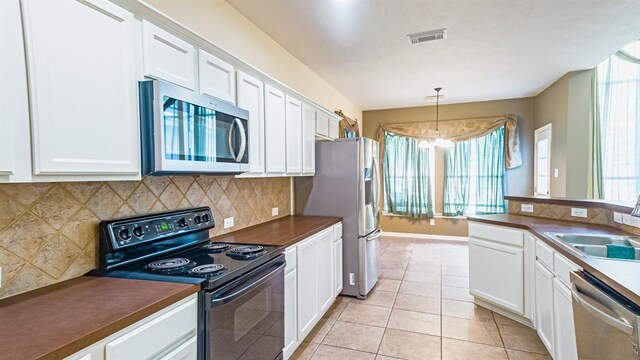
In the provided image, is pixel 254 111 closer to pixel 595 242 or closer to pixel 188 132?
pixel 188 132

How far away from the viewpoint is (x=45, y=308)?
1.11 m

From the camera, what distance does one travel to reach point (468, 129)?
19.5 ft

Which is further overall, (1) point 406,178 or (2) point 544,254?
(1) point 406,178

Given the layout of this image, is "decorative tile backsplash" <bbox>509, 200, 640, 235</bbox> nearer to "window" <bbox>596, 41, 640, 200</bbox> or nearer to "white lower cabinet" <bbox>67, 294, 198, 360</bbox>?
"window" <bbox>596, 41, 640, 200</bbox>

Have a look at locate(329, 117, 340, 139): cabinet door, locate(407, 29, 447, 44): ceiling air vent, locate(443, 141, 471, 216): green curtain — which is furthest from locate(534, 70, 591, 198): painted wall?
locate(329, 117, 340, 139): cabinet door

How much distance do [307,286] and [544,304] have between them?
A: 173 centimetres

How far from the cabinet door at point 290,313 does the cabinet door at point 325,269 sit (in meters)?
0.50

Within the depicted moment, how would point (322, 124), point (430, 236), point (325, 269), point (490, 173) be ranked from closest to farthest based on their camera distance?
1. point (325, 269)
2. point (322, 124)
3. point (490, 173)
4. point (430, 236)

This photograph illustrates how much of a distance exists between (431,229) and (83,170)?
609 cm

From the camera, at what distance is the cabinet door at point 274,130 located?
2.47 metres

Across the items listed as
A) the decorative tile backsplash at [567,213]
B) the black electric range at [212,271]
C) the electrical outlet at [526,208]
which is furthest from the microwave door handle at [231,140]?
the electrical outlet at [526,208]

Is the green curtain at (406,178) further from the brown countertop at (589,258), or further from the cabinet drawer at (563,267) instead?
Answer: the cabinet drawer at (563,267)

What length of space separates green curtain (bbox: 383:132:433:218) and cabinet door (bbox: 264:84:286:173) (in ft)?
13.6

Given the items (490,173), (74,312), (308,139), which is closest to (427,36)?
(308,139)
